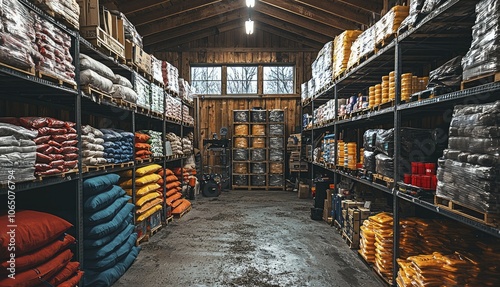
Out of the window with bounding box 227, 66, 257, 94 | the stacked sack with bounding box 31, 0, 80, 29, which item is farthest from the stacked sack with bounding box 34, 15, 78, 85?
the window with bounding box 227, 66, 257, 94

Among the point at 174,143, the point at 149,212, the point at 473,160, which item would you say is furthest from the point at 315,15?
the point at 473,160

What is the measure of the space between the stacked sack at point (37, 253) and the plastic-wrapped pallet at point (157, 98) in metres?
4.01

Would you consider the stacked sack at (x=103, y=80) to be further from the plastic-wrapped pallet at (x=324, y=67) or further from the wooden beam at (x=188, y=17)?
the wooden beam at (x=188, y=17)

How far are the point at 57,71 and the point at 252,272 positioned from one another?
11.9 ft

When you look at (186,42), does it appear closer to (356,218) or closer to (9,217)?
(356,218)

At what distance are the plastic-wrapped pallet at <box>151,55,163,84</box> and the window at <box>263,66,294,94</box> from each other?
22.4 feet

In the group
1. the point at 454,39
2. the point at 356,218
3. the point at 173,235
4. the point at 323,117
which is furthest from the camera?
the point at 323,117

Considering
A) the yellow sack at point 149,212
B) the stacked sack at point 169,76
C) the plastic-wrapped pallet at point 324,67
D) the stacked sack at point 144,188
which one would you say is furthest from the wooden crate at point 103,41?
the plastic-wrapped pallet at point 324,67

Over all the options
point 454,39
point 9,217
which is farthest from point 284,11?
point 9,217

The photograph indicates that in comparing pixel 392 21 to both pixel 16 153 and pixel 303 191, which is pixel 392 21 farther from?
pixel 303 191

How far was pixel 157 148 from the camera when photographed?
7.80 meters

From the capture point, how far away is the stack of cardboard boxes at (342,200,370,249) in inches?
233

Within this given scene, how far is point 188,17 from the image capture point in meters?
12.0

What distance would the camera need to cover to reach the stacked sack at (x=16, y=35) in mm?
2834
